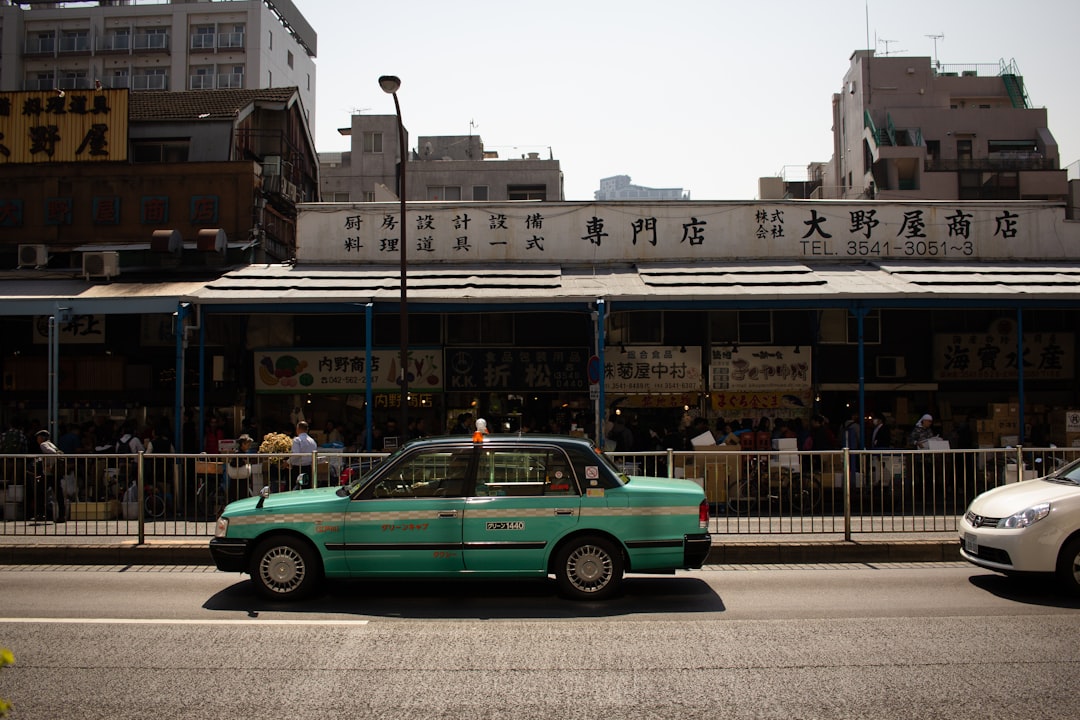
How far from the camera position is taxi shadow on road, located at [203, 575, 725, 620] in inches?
332

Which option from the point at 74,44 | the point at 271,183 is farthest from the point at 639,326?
the point at 74,44

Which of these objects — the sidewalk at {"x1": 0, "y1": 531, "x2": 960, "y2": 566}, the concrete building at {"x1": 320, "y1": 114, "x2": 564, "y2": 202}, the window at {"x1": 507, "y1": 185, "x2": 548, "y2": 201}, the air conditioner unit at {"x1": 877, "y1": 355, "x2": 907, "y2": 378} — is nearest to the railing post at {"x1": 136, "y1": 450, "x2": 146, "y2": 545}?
the sidewalk at {"x1": 0, "y1": 531, "x2": 960, "y2": 566}

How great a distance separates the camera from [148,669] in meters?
6.61

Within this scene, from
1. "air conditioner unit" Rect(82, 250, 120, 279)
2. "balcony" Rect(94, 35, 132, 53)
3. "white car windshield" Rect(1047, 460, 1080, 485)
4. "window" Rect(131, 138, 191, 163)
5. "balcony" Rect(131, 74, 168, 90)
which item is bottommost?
"white car windshield" Rect(1047, 460, 1080, 485)

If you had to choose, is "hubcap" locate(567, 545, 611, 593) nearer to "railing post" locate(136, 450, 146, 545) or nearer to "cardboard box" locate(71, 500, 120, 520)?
"railing post" locate(136, 450, 146, 545)

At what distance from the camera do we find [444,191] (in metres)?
46.9

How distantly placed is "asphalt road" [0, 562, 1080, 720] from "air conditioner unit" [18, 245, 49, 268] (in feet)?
47.8

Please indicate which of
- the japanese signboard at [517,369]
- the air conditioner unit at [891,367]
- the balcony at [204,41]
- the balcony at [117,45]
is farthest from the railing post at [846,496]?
the balcony at [117,45]

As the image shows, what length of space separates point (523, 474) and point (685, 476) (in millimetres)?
3718

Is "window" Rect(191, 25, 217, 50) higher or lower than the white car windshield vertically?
higher

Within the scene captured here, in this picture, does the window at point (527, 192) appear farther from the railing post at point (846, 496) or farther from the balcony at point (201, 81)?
the railing post at point (846, 496)

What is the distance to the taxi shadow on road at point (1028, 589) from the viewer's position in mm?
8602

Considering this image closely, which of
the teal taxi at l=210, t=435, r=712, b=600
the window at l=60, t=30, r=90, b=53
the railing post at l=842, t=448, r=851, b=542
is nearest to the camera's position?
the teal taxi at l=210, t=435, r=712, b=600

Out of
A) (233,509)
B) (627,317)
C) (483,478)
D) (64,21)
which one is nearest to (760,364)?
(627,317)
